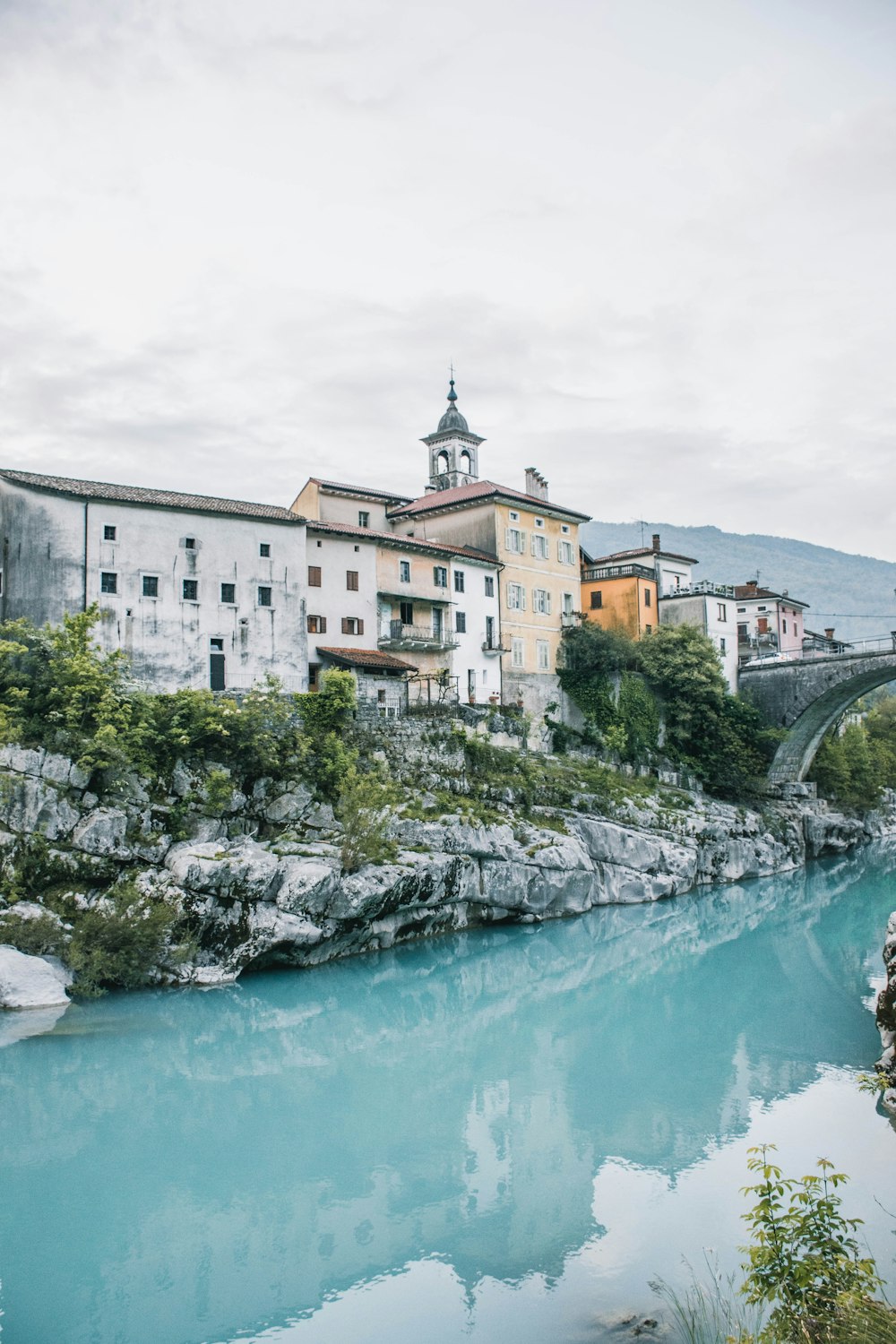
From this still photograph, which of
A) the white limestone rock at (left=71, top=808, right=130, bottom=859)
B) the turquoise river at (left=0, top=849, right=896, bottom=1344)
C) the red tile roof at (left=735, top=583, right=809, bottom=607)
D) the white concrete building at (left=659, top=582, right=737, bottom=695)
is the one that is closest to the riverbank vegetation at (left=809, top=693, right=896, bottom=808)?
the white concrete building at (left=659, top=582, right=737, bottom=695)

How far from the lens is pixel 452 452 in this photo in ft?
196

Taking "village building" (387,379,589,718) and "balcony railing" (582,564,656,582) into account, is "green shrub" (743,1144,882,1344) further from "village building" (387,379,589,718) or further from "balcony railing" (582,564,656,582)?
"balcony railing" (582,564,656,582)

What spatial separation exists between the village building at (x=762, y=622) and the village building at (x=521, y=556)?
17794mm

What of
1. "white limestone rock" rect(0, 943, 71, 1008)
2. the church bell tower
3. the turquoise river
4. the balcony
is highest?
the church bell tower

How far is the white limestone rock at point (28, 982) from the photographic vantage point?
Result: 24.3 m

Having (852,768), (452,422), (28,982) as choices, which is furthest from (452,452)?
(28,982)

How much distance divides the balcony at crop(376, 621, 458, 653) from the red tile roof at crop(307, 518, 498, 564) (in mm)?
3478

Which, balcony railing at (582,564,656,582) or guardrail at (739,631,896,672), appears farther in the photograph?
balcony railing at (582,564,656,582)

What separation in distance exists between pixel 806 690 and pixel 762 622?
495 inches

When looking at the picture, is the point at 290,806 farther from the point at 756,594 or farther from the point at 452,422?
the point at 756,594

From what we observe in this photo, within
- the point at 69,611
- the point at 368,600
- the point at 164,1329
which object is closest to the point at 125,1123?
the point at 164,1329

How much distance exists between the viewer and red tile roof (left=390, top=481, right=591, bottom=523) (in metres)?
50.4

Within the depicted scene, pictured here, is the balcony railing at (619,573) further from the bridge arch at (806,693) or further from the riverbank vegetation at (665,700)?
the bridge arch at (806,693)

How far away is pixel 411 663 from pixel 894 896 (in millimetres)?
23337
